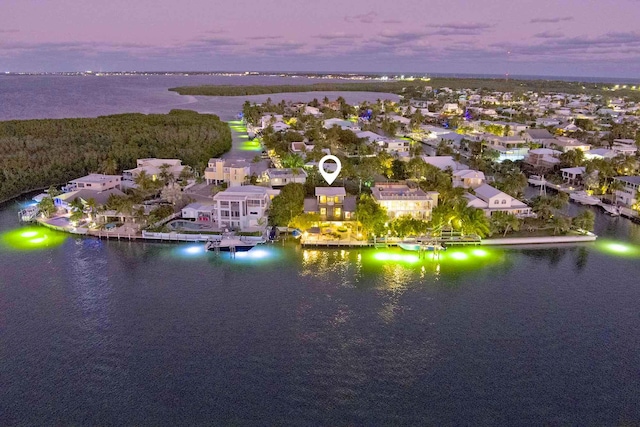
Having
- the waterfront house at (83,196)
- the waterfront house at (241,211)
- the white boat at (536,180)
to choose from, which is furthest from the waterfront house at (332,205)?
the white boat at (536,180)

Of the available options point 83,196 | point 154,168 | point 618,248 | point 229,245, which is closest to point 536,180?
point 618,248

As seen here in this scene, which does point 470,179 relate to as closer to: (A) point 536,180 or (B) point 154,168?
(A) point 536,180

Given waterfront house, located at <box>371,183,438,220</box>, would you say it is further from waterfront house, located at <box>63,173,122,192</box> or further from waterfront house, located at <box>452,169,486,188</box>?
waterfront house, located at <box>63,173,122,192</box>

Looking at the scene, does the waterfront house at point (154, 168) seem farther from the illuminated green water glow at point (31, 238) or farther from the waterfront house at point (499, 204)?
the waterfront house at point (499, 204)

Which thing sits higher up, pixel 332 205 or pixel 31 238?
pixel 332 205

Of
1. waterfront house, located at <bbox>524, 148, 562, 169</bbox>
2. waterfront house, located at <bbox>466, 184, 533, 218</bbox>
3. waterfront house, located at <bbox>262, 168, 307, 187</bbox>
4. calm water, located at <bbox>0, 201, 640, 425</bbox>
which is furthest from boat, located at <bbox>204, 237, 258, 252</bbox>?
waterfront house, located at <bbox>524, 148, 562, 169</bbox>

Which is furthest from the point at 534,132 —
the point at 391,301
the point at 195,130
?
the point at 391,301
